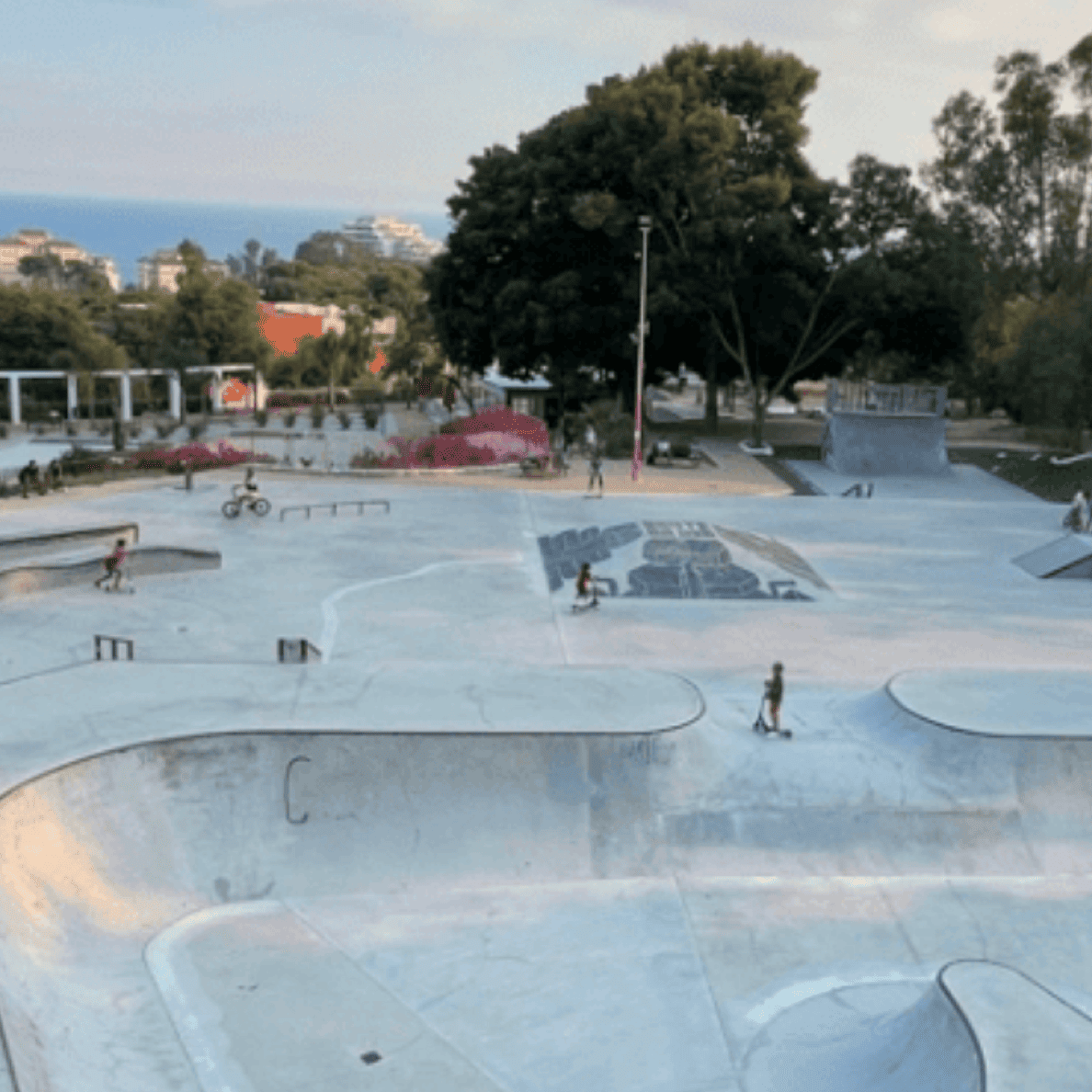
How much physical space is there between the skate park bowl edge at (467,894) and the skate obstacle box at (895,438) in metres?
31.4

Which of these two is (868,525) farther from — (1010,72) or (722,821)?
(1010,72)

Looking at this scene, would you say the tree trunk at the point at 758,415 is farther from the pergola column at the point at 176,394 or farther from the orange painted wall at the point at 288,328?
the orange painted wall at the point at 288,328

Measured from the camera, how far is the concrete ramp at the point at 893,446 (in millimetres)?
46188

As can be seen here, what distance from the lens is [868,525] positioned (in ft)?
107

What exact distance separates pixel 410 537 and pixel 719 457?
21.7m

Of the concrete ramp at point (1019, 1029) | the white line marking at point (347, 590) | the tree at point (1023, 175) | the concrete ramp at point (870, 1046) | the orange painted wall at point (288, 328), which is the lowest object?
the concrete ramp at point (870, 1046)

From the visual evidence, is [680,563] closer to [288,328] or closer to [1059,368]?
[1059,368]

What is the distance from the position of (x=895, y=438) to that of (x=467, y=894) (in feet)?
122

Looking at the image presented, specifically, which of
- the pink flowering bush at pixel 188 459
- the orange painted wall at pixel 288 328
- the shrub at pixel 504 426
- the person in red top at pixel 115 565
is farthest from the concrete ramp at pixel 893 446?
the orange painted wall at pixel 288 328

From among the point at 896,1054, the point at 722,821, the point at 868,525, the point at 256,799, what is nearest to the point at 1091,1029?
the point at 896,1054

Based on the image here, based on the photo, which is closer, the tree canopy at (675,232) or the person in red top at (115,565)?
the person in red top at (115,565)

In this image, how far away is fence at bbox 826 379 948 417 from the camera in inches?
1850

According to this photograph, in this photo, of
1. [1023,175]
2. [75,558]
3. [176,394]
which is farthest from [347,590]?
[1023,175]

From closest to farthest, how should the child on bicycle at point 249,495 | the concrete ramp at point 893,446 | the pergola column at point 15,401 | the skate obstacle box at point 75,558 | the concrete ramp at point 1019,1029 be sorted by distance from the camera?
the concrete ramp at point 1019,1029 → the skate obstacle box at point 75,558 → the child on bicycle at point 249,495 → the concrete ramp at point 893,446 → the pergola column at point 15,401
